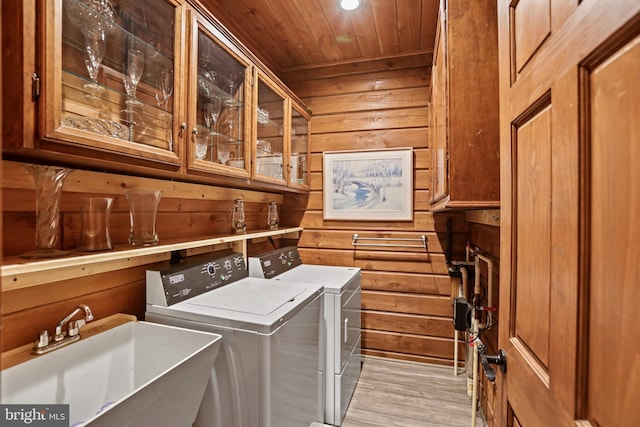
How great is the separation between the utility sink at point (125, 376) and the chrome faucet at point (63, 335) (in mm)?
38

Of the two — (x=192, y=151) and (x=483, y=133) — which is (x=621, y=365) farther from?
(x=192, y=151)

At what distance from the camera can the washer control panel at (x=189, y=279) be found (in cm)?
149

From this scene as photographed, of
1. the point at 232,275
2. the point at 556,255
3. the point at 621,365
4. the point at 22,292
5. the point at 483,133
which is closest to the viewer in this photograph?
the point at 621,365

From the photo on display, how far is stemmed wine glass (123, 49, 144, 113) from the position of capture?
130 cm

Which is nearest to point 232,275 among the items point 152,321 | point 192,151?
point 152,321

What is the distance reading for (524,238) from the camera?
2.93 feet

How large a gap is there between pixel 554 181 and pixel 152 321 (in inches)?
61.6

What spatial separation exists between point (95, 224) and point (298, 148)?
1.76 m

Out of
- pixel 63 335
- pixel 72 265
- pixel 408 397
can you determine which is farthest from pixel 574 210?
pixel 408 397

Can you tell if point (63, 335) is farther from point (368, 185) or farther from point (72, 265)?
point (368, 185)

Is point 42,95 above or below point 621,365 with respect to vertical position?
above

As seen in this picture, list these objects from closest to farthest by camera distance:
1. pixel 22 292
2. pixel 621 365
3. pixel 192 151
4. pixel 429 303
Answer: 1. pixel 621 365
2. pixel 22 292
3. pixel 192 151
4. pixel 429 303

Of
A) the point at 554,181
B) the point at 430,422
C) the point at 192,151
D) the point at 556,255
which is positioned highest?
the point at 192,151

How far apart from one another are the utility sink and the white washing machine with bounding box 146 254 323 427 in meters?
0.09
